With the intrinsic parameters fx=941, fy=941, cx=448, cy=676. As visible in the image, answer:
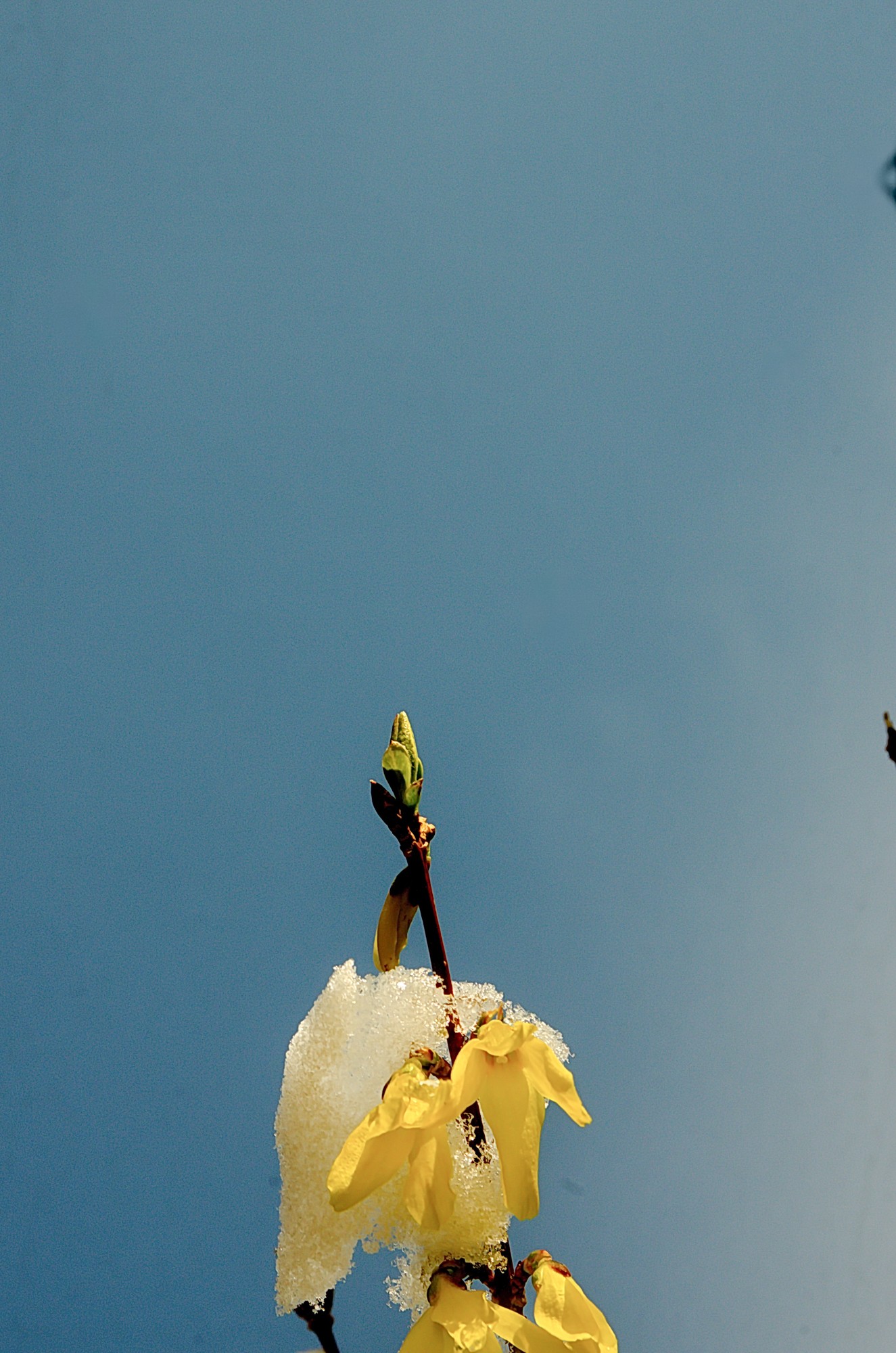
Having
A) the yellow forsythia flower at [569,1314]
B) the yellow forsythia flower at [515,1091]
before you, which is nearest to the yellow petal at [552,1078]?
the yellow forsythia flower at [515,1091]

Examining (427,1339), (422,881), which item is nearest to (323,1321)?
(427,1339)

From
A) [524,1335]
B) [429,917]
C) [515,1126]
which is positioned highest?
[429,917]

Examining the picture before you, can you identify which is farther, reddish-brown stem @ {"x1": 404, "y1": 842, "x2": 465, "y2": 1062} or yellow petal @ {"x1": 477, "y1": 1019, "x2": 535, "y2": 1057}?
reddish-brown stem @ {"x1": 404, "y1": 842, "x2": 465, "y2": 1062}

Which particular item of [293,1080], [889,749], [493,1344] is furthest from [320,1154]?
[889,749]

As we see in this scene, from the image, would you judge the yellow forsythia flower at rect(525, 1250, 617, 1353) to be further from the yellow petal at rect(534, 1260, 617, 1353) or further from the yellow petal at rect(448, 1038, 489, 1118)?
the yellow petal at rect(448, 1038, 489, 1118)

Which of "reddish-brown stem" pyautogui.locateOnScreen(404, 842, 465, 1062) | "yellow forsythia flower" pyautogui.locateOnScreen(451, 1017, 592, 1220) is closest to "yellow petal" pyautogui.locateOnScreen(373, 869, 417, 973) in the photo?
"reddish-brown stem" pyautogui.locateOnScreen(404, 842, 465, 1062)

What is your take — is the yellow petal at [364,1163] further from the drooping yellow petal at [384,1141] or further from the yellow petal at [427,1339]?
the yellow petal at [427,1339]

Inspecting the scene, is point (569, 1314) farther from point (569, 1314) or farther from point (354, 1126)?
point (354, 1126)
